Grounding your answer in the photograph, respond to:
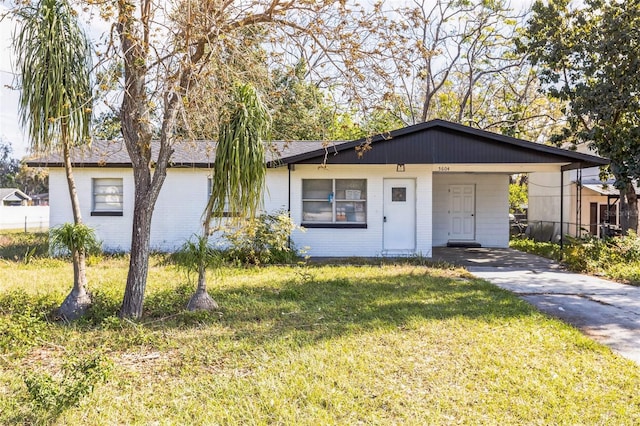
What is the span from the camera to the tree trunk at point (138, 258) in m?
6.14

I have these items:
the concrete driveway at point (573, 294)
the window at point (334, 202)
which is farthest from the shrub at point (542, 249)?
the window at point (334, 202)

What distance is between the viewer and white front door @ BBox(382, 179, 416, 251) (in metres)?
12.7

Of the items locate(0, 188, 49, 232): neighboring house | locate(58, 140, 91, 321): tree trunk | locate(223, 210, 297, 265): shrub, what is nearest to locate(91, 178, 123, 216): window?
locate(223, 210, 297, 265): shrub

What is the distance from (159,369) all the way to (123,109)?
3543 mm

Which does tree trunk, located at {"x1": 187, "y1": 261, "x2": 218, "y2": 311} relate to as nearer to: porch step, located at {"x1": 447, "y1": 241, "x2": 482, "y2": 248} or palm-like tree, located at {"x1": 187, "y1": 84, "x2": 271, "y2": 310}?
palm-like tree, located at {"x1": 187, "y1": 84, "x2": 271, "y2": 310}

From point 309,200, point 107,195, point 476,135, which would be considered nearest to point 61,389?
point 309,200

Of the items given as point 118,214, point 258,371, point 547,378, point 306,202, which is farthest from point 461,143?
point 118,214

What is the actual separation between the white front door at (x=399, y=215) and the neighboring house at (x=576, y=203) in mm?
7511

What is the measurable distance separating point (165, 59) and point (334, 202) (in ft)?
24.3

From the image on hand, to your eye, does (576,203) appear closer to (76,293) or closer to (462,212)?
(462,212)

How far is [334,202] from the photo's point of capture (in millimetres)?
12734

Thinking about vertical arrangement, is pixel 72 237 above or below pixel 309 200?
below

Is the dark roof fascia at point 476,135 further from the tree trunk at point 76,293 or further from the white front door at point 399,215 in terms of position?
the tree trunk at point 76,293

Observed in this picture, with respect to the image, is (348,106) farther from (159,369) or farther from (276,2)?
(159,369)
